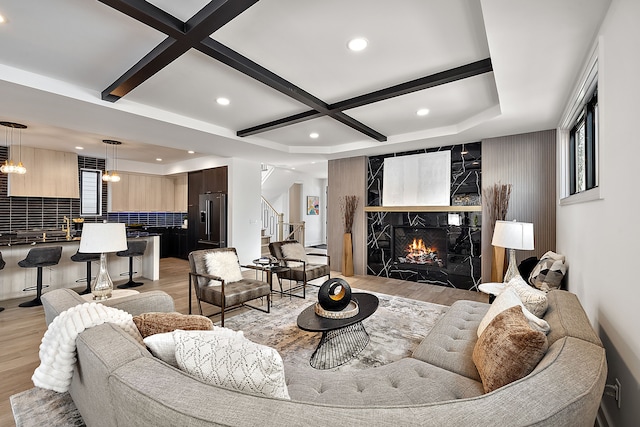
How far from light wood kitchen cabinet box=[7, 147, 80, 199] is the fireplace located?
7608 millimetres

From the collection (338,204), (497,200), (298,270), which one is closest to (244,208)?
(338,204)

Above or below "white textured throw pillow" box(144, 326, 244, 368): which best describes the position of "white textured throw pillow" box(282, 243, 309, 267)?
below

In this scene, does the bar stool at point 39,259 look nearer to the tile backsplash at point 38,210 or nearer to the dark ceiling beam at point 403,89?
the tile backsplash at point 38,210

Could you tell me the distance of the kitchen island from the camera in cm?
438

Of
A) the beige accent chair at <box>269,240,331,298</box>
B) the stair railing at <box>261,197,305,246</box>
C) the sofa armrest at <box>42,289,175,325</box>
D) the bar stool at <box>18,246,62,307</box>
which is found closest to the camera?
the sofa armrest at <box>42,289,175,325</box>

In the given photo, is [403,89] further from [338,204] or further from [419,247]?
[338,204]

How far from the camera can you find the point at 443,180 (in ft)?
17.4

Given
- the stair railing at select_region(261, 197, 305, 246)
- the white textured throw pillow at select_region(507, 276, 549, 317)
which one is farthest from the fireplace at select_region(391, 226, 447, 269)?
the stair railing at select_region(261, 197, 305, 246)

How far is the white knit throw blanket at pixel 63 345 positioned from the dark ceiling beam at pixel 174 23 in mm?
1853

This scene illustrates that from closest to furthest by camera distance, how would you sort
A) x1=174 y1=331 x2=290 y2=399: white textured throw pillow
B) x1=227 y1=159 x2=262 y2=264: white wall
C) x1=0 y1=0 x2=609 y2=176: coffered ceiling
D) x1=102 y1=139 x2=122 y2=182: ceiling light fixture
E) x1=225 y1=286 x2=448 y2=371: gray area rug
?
x1=174 y1=331 x2=290 y2=399: white textured throw pillow → x1=0 y1=0 x2=609 y2=176: coffered ceiling → x1=225 y1=286 x2=448 y2=371: gray area rug → x1=102 y1=139 x2=122 y2=182: ceiling light fixture → x1=227 y1=159 x2=262 y2=264: white wall

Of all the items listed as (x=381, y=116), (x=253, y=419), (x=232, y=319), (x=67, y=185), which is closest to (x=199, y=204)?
(x=67, y=185)

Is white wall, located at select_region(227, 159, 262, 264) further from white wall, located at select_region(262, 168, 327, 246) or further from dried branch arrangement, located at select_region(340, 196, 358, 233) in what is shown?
dried branch arrangement, located at select_region(340, 196, 358, 233)

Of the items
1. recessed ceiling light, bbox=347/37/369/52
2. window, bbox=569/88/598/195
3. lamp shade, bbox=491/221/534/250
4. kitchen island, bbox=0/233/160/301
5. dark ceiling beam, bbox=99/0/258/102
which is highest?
recessed ceiling light, bbox=347/37/369/52

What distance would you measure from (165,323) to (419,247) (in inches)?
198
